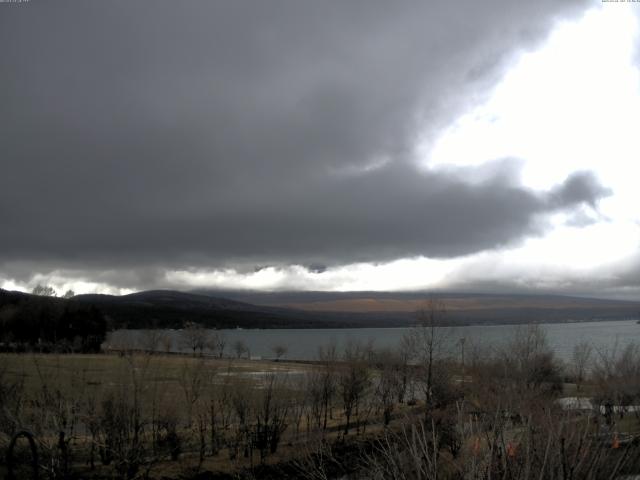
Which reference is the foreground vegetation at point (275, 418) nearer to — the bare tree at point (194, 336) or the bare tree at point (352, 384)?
the bare tree at point (352, 384)

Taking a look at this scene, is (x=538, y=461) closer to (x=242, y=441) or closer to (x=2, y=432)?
(x=2, y=432)

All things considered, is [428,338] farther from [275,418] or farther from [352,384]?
[275,418]

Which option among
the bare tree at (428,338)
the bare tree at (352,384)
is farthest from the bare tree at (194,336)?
the bare tree at (352,384)

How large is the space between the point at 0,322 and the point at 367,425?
10677 centimetres

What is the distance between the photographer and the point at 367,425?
4794cm

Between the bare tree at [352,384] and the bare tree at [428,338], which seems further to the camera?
the bare tree at [428,338]

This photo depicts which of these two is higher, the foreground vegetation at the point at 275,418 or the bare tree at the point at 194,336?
the foreground vegetation at the point at 275,418

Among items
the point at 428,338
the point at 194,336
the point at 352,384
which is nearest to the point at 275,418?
the point at 352,384

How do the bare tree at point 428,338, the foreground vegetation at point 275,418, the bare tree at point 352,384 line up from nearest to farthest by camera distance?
the foreground vegetation at point 275,418, the bare tree at point 352,384, the bare tree at point 428,338

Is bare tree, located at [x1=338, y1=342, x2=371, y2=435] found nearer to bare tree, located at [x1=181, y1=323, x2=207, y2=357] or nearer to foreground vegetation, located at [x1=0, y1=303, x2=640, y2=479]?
foreground vegetation, located at [x1=0, y1=303, x2=640, y2=479]

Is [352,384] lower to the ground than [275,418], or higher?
higher

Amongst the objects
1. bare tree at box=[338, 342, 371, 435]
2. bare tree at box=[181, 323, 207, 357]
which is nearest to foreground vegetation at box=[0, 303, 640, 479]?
bare tree at box=[338, 342, 371, 435]

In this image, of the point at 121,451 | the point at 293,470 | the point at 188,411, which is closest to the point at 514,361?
the point at 293,470

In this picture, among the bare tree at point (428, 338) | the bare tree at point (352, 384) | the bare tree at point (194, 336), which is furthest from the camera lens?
the bare tree at point (194, 336)
